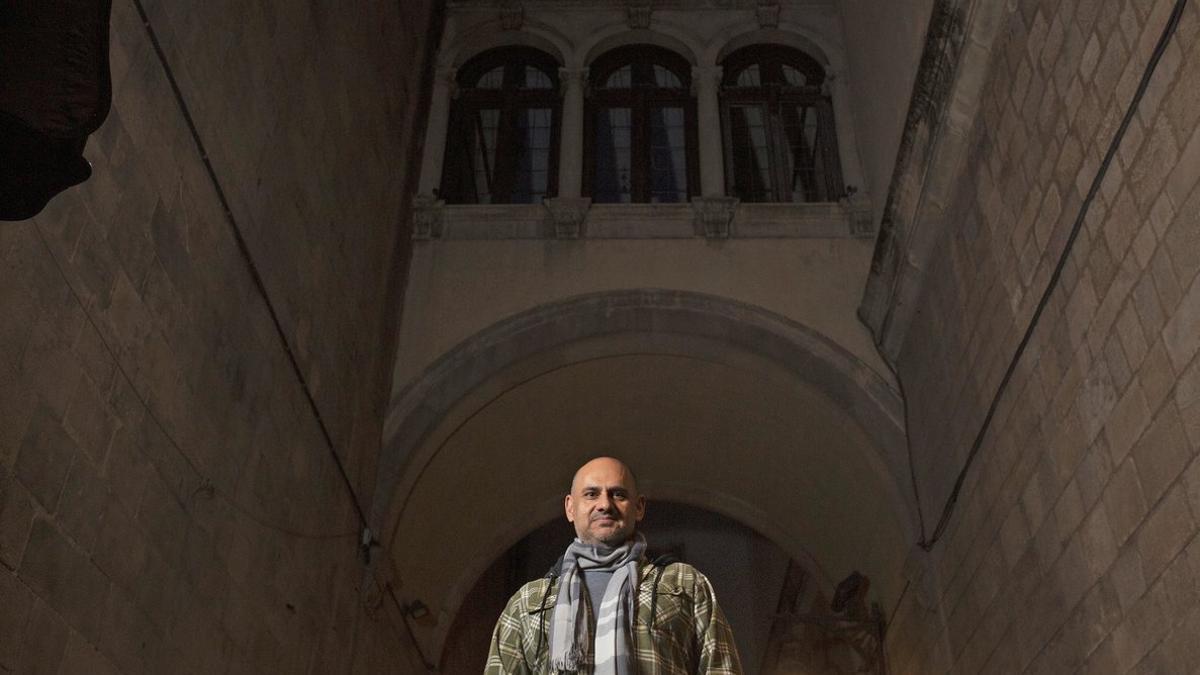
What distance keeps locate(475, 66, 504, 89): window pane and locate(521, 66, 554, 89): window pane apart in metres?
0.25

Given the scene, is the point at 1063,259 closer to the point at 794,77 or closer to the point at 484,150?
the point at 794,77

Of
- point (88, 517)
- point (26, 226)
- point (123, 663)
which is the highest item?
point (26, 226)

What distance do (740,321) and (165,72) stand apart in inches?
212

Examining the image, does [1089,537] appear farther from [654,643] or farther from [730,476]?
[730,476]

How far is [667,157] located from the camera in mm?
10984

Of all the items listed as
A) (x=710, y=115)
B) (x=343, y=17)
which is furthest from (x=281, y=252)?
(x=710, y=115)

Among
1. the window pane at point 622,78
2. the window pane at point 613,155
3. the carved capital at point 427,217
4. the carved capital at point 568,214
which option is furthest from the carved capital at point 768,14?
the carved capital at point 427,217

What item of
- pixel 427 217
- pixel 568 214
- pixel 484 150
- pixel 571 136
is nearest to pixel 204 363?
pixel 427 217

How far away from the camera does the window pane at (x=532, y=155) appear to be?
10.8 meters

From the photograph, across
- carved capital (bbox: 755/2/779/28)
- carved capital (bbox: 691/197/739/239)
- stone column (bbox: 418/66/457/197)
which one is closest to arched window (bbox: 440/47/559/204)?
stone column (bbox: 418/66/457/197)

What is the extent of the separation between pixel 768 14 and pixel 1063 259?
6.87 meters

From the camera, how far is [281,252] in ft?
21.0

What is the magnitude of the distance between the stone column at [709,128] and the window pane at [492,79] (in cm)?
200

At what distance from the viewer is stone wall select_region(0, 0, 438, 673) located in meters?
3.96
